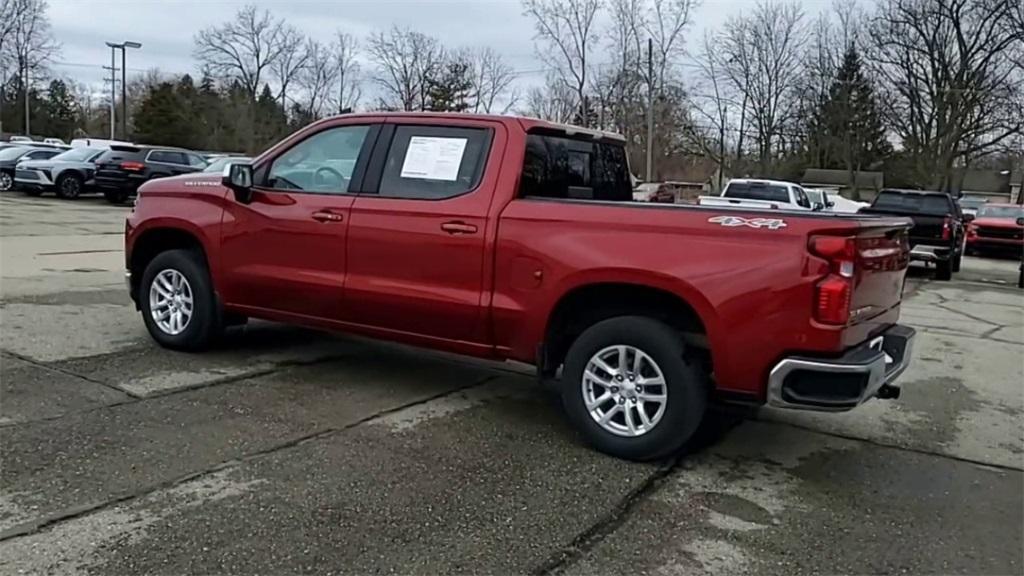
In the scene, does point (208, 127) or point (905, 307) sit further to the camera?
point (208, 127)

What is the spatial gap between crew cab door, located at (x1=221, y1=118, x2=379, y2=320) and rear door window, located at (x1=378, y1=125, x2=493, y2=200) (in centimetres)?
25

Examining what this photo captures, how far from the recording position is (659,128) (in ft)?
136

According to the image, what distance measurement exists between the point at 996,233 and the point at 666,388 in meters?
21.9

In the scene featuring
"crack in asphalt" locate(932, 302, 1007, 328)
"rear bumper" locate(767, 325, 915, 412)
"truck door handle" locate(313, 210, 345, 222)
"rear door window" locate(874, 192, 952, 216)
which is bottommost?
"crack in asphalt" locate(932, 302, 1007, 328)

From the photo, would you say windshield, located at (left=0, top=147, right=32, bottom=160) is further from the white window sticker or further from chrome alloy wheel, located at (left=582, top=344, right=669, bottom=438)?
chrome alloy wheel, located at (left=582, top=344, right=669, bottom=438)

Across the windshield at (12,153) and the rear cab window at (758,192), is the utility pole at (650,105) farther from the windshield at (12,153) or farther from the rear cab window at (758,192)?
the windshield at (12,153)

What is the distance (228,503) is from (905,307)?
10.5 meters

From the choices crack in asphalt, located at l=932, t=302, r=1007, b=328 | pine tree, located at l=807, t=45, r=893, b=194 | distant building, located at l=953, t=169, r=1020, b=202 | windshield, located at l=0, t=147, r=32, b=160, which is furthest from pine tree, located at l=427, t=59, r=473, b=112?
distant building, located at l=953, t=169, r=1020, b=202

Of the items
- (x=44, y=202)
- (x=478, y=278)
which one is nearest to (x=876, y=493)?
(x=478, y=278)

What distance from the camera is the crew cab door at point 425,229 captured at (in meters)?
5.03

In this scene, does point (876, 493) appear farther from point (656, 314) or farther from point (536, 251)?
point (536, 251)

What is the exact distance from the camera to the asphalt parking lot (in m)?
3.42

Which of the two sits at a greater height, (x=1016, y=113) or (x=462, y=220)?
(x=1016, y=113)

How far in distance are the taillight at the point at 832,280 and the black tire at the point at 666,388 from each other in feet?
2.40
